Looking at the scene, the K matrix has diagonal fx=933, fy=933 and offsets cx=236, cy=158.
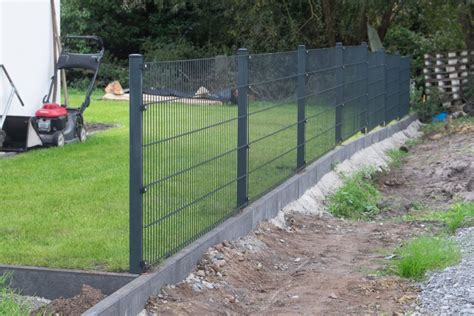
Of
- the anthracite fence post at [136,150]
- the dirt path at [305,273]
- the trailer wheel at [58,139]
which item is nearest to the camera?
the anthracite fence post at [136,150]

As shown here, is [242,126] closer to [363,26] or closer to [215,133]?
[215,133]

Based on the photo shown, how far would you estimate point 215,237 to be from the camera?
8.84 meters

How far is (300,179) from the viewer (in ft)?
41.7

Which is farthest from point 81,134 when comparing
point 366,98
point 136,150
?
point 136,150

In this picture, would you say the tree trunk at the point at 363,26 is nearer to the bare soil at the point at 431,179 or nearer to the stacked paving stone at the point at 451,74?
the stacked paving stone at the point at 451,74

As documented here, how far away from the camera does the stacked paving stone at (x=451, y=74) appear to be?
88.0ft

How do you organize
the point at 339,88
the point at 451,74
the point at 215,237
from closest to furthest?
1. the point at 215,237
2. the point at 339,88
3. the point at 451,74

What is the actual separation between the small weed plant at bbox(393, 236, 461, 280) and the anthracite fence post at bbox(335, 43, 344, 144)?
21.2 ft

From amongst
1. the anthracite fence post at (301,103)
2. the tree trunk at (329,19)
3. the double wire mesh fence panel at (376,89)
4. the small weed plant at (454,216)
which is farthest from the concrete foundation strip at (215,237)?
the tree trunk at (329,19)

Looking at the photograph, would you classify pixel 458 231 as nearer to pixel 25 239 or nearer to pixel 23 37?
pixel 25 239

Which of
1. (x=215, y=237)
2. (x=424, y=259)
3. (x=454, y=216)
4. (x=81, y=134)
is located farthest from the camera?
(x=81, y=134)

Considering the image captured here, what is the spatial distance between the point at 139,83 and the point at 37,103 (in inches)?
379

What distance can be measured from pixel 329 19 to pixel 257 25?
2.41 m

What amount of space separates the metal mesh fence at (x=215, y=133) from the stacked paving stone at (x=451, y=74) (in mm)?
11726
